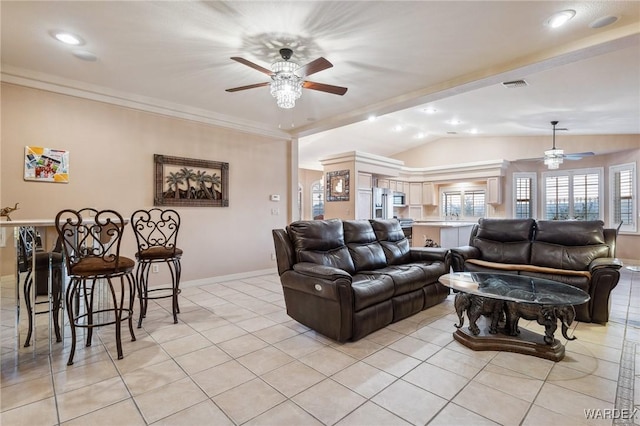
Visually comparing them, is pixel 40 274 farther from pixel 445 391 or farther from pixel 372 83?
pixel 372 83

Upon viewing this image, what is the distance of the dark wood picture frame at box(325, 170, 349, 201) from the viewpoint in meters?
7.44

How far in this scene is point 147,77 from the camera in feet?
12.0

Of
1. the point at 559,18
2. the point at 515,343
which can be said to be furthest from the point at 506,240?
A: the point at 559,18

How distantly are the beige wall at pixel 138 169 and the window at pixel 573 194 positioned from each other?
715cm

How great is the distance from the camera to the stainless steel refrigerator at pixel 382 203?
791cm

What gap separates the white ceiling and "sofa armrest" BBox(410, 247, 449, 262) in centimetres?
204

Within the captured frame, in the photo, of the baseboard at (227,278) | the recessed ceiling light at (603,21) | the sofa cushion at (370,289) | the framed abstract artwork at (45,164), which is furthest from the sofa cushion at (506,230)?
the framed abstract artwork at (45,164)

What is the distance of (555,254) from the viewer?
3.82m

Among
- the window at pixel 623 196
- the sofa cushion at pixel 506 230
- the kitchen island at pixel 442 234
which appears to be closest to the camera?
the sofa cushion at pixel 506 230

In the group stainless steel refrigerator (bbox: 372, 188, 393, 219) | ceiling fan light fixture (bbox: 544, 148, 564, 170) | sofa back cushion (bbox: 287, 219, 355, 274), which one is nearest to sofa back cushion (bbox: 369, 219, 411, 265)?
sofa back cushion (bbox: 287, 219, 355, 274)

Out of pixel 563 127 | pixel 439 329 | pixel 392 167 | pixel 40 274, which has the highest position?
pixel 563 127

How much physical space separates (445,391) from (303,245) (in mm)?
1806

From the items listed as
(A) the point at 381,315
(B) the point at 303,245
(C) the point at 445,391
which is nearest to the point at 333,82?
(B) the point at 303,245

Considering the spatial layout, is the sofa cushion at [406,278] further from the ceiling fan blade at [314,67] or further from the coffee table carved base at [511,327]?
the ceiling fan blade at [314,67]
